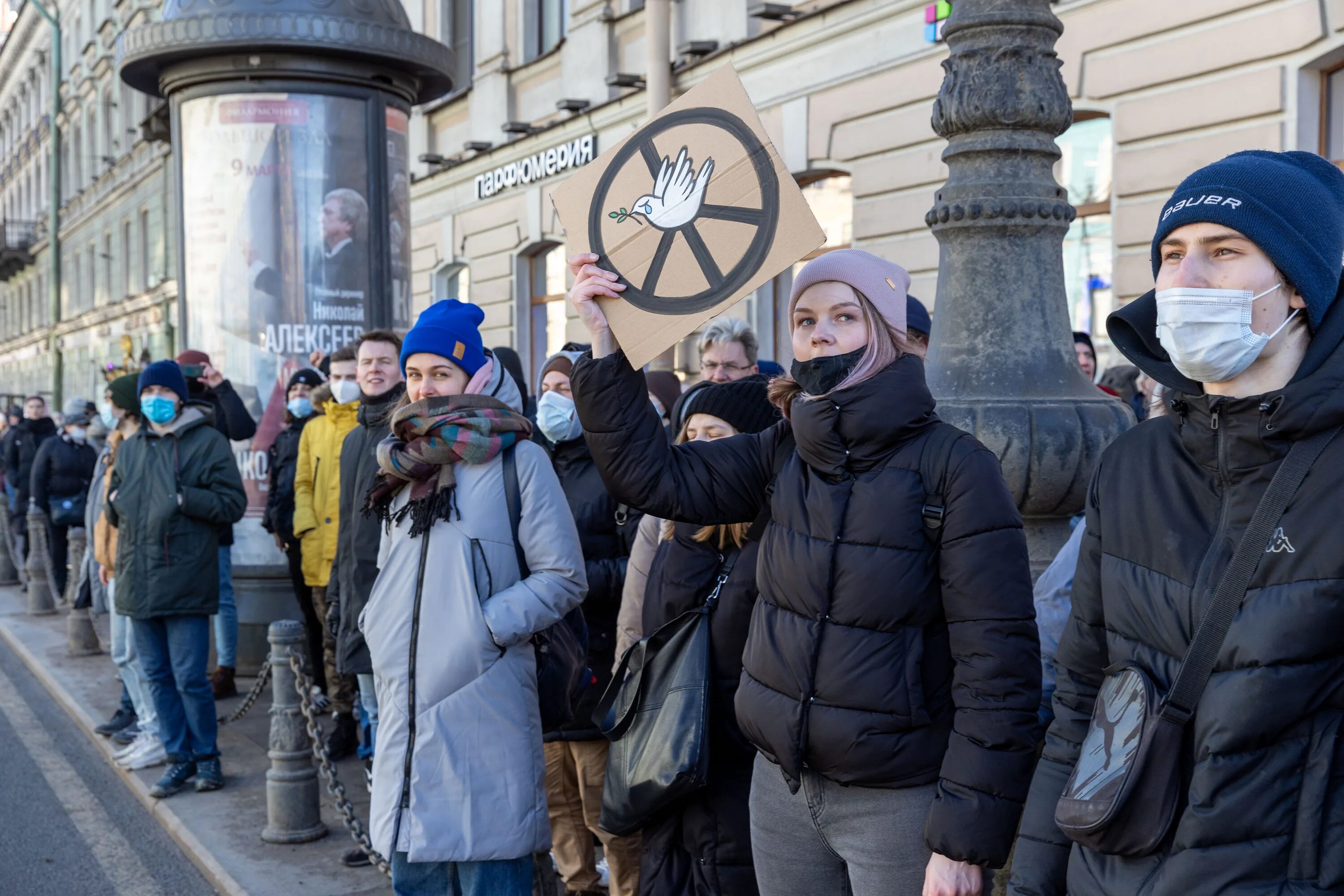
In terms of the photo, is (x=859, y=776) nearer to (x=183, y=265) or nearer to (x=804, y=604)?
(x=804, y=604)

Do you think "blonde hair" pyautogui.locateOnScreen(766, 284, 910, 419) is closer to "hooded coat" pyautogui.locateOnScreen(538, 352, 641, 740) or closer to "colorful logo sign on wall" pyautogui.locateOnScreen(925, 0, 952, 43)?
"hooded coat" pyautogui.locateOnScreen(538, 352, 641, 740)

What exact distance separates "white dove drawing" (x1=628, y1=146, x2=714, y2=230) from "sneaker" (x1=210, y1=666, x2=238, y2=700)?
19.2ft

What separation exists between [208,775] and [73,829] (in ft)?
2.00

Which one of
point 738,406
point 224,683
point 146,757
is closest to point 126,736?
point 146,757

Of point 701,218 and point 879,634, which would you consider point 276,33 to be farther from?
point 879,634

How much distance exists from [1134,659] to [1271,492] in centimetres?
31

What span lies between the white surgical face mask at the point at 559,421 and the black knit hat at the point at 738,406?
1.11 metres

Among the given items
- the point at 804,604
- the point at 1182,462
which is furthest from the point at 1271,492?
the point at 804,604

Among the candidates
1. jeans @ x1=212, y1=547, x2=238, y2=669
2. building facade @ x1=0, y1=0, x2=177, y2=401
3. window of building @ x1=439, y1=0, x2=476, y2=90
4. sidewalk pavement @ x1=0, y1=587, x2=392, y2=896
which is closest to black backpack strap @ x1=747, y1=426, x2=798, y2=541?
sidewalk pavement @ x1=0, y1=587, x2=392, y2=896

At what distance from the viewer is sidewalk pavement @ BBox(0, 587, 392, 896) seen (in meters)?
4.79

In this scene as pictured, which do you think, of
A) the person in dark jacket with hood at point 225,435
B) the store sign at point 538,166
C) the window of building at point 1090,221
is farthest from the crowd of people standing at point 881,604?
the store sign at point 538,166

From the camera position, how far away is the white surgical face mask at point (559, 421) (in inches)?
181

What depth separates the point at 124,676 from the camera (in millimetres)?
6625

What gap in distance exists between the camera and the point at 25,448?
1430 cm
